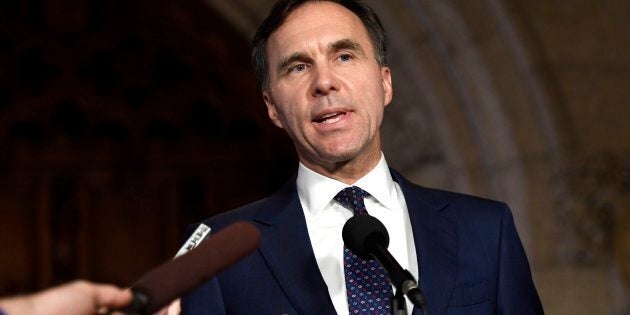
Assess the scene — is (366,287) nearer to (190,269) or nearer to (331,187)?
(331,187)

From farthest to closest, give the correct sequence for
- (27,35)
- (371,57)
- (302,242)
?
1. (27,35)
2. (371,57)
3. (302,242)

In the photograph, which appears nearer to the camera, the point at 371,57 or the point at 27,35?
the point at 371,57

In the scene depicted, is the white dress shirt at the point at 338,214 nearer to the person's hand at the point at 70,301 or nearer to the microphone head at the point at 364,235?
the microphone head at the point at 364,235

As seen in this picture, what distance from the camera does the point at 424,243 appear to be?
4.83 ft

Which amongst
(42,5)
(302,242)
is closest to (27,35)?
(42,5)

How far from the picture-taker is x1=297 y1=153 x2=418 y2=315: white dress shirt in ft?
4.83

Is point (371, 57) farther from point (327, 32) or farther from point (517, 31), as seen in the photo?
point (517, 31)

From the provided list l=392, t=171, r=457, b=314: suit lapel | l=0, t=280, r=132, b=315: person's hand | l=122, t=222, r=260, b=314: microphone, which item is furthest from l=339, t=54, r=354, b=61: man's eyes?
l=0, t=280, r=132, b=315: person's hand

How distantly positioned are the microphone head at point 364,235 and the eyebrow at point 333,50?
1.27 ft

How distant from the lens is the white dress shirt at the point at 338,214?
147 centimetres

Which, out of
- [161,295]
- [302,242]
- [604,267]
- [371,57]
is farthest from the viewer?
[604,267]

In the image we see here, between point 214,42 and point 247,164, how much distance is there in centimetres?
42

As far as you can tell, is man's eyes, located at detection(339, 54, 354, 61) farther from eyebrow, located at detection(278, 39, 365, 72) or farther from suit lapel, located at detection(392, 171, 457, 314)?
suit lapel, located at detection(392, 171, 457, 314)

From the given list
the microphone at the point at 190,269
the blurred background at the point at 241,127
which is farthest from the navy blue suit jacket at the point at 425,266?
the blurred background at the point at 241,127
